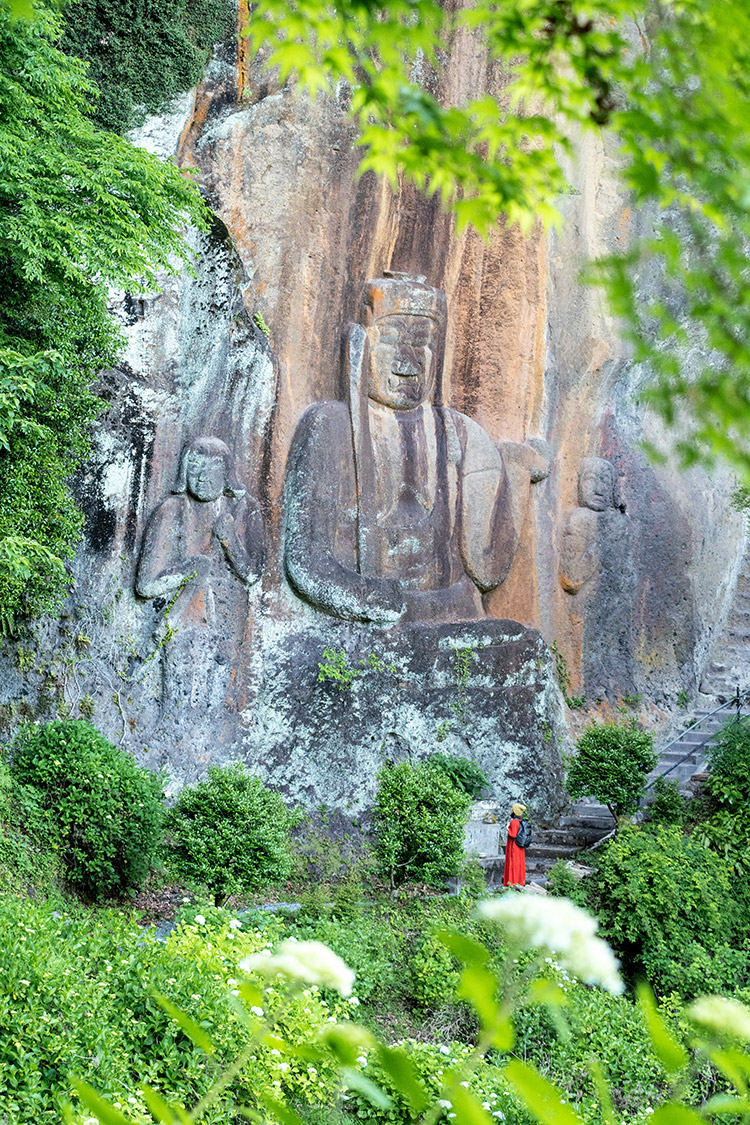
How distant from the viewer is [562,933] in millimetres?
1685

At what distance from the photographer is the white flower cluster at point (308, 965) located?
179 centimetres

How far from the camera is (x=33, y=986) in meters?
4.74

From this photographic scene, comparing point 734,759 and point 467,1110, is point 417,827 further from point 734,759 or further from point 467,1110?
point 467,1110

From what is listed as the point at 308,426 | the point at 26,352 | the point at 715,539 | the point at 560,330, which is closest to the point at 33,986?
the point at 26,352

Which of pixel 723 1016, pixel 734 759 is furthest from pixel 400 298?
pixel 723 1016

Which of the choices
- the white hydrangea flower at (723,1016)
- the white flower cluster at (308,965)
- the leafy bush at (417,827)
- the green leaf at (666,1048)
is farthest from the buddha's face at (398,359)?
the green leaf at (666,1048)

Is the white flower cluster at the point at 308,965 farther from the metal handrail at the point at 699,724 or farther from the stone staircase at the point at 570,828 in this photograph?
the metal handrail at the point at 699,724

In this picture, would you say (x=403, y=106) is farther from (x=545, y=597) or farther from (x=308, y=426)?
(x=545, y=597)

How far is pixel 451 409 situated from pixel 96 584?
16.2 feet

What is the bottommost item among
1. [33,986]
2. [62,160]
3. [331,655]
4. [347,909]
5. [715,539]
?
[347,909]

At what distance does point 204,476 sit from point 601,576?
5.98 meters

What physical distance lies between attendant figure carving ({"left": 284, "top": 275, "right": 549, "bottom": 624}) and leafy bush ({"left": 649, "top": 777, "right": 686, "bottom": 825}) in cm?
289

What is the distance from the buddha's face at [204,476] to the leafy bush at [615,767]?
4.81 meters

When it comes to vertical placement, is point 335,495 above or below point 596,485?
below
